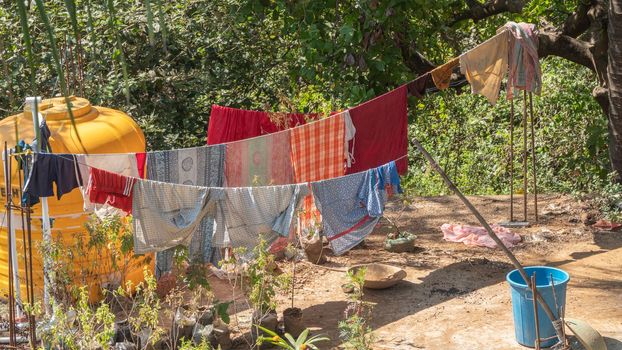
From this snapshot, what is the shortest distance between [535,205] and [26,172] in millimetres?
4810

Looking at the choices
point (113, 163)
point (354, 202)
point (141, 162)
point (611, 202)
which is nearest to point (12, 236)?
point (113, 163)

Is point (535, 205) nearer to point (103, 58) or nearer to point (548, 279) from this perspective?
point (548, 279)

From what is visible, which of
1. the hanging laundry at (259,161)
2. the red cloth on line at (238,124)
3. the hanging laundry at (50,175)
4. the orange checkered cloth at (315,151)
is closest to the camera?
the hanging laundry at (50,175)

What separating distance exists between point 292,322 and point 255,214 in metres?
0.80

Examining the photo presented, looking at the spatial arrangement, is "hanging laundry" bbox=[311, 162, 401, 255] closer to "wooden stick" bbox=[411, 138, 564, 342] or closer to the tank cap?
"wooden stick" bbox=[411, 138, 564, 342]

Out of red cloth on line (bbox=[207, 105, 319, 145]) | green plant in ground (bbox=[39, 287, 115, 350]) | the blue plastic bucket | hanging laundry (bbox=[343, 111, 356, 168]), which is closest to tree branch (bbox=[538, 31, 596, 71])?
hanging laundry (bbox=[343, 111, 356, 168])

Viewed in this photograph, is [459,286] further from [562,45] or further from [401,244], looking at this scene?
[562,45]

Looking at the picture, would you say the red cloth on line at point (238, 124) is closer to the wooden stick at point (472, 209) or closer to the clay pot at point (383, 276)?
the clay pot at point (383, 276)

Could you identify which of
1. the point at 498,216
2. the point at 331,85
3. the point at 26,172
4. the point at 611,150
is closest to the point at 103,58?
the point at 331,85

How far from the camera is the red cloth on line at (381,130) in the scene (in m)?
6.91

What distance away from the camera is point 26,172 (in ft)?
17.3

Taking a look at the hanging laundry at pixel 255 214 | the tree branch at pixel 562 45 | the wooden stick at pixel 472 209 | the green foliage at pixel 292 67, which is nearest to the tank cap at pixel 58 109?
the green foliage at pixel 292 67

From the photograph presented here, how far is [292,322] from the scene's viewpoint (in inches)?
228

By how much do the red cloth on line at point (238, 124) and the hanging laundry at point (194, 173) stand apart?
0.81 metres
